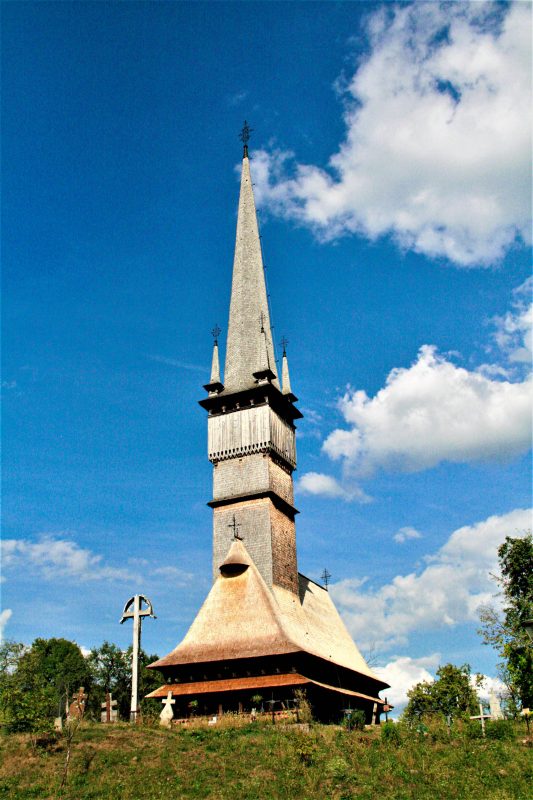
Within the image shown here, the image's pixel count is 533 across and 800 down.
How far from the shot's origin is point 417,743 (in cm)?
2447

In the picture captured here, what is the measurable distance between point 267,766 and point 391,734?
4960 millimetres

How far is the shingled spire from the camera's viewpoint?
4272cm

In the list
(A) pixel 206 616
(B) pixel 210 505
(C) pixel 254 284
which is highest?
(C) pixel 254 284

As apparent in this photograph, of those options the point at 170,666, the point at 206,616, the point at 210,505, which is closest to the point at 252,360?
the point at 210,505

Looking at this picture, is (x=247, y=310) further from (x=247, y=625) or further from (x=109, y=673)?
(x=109, y=673)

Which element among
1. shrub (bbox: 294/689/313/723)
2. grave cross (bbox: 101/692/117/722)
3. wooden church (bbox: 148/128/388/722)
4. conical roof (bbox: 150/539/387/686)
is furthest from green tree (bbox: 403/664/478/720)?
grave cross (bbox: 101/692/117/722)

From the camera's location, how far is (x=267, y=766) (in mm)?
22266

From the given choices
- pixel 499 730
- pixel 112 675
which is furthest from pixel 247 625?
pixel 112 675

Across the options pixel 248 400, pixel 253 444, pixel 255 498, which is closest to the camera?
pixel 255 498

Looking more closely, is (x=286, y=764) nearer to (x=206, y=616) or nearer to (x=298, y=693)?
(x=298, y=693)

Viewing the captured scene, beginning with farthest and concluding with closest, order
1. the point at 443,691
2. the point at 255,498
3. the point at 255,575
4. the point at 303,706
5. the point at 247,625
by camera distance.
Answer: the point at 443,691
the point at 255,498
the point at 255,575
the point at 247,625
the point at 303,706

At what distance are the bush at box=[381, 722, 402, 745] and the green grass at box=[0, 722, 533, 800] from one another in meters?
0.20

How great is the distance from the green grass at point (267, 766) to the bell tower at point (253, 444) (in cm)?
1213

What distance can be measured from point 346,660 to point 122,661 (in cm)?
2668
